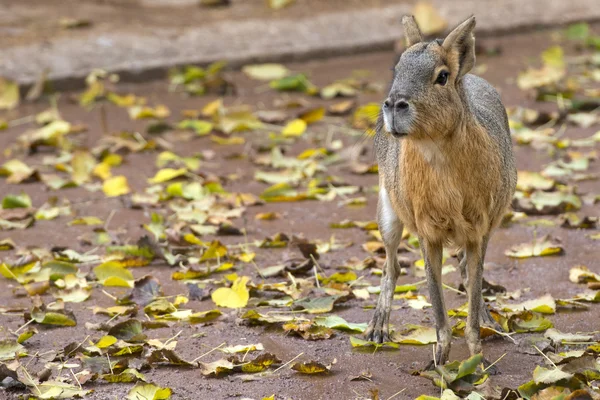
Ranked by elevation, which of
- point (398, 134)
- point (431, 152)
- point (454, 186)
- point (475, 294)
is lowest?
point (475, 294)

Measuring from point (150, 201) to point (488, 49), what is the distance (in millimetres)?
4338

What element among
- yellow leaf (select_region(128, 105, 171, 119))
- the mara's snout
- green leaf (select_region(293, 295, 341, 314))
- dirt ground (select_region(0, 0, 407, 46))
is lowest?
yellow leaf (select_region(128, 105, 171, 119))

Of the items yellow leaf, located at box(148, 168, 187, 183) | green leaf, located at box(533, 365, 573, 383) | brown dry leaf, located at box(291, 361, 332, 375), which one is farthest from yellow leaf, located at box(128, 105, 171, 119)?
green leaf, located at box(533, 365, 573, 383)

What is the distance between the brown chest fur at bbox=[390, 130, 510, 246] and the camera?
11.4 feet

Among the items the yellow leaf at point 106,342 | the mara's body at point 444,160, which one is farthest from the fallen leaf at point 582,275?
the yellow leaf at point 106,342

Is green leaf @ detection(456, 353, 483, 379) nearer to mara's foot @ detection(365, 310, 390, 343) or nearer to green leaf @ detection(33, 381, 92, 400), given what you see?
mara's foot @ detection(365, 310, 390, 343)

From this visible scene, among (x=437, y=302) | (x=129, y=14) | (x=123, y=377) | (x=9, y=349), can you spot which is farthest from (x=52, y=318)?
(x=129, y=14)

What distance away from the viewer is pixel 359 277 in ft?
15.1

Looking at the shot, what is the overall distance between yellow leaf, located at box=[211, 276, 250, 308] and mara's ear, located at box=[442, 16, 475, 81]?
4.47ft

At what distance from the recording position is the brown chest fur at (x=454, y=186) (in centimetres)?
347

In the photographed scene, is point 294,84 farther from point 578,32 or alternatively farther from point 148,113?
point 578,32

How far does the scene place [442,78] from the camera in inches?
132

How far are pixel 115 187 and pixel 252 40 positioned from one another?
298cm

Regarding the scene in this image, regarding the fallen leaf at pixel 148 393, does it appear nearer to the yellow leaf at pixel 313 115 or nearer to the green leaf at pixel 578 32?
the yellow leaf at pixel 313 115
